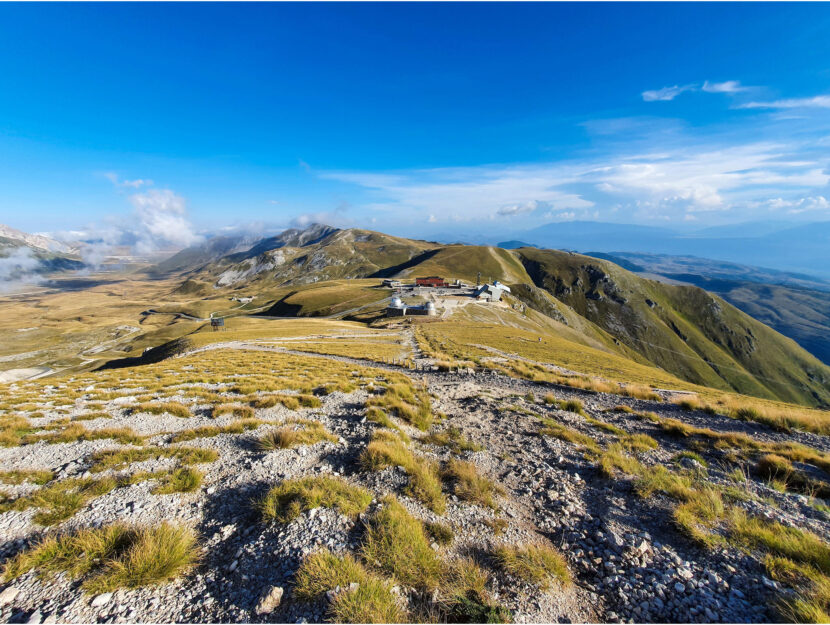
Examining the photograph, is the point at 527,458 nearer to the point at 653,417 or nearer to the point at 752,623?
the point at 752,623

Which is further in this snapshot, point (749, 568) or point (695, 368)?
point (695, 368)

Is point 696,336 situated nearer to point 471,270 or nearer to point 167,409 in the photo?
point 471,270

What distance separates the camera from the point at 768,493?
313 inches

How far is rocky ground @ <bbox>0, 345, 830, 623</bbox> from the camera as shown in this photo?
4703 mm

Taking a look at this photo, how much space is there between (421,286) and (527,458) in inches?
4513

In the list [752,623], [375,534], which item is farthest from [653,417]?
[375,534]

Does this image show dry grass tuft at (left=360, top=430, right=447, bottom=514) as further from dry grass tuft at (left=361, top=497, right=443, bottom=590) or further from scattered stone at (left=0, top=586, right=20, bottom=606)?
scattered stone at (left=0, top=586, right=20, bottom=606)

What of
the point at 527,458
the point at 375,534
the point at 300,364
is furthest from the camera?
the point at 300,364

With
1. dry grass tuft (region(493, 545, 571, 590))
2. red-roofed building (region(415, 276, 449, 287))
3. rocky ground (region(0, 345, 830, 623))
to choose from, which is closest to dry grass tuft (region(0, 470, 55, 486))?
rocky ground (region(0, 345, 830, 623))

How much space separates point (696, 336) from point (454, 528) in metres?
224

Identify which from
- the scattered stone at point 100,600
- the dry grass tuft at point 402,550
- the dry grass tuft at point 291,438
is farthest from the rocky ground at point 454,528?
the dry grass tuft at point 402,550

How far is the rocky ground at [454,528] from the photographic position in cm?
470

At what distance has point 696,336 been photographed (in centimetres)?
16950

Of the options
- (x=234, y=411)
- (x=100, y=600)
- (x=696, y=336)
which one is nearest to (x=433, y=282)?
(x=234, y=411)
